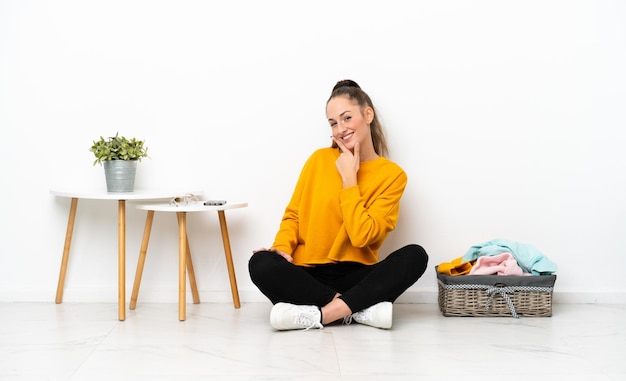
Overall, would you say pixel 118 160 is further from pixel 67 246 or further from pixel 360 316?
pixel 360 316

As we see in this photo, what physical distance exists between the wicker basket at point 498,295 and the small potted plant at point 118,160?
3.59 feet

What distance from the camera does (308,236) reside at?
2.40 metres

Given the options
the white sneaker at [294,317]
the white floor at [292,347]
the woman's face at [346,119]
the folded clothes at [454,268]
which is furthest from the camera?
the folded clothes at [454,268]

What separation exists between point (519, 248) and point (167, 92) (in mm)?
1342

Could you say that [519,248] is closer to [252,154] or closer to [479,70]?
[479,70]

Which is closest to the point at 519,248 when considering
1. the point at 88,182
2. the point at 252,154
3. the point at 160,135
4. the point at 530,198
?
the point at 530,198

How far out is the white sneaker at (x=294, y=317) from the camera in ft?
7.06

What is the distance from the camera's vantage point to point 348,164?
7.64ft

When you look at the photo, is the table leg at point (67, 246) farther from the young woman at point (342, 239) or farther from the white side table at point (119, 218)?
the young woman at point (342, 239)

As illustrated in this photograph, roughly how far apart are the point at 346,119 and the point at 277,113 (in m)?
0.35

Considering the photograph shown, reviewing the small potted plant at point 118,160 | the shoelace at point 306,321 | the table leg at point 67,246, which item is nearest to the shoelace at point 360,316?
the shoelace at point 306,321

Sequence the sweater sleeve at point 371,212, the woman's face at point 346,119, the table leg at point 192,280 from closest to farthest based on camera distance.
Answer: the sweater sleeve at point 371,212 → the woman's face at point 346,119 → the table leg at point 192,280

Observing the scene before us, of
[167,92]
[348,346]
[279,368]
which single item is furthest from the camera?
[167,92]

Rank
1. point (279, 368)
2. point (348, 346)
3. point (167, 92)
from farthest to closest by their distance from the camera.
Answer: point (167, 92) → point (348, 346) → point (279, 368)
